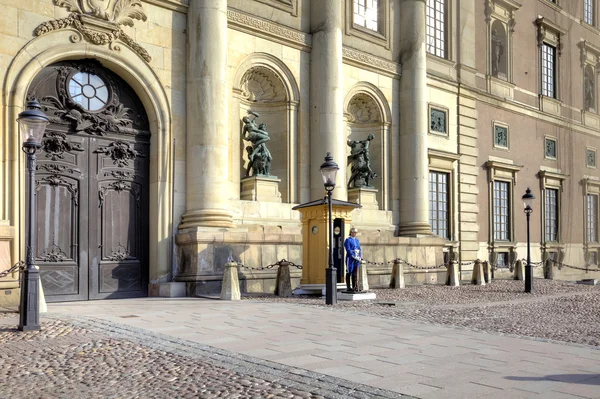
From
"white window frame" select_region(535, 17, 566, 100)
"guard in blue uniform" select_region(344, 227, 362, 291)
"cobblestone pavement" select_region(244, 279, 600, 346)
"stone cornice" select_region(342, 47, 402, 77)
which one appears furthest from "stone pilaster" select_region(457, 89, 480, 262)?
"guard in blue uniform" select_region(344, 227, 362, 291)

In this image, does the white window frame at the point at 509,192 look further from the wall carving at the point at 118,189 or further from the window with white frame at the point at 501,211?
the wall carving at the point at 118,189

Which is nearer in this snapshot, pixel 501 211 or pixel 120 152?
pixel 120 152

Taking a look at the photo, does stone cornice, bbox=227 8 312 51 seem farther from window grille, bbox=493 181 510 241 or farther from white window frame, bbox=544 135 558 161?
white window frame, bbox=544 135 558 161

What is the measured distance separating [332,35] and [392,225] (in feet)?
23.3

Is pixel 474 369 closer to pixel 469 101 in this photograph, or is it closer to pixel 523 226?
pixel 469 101

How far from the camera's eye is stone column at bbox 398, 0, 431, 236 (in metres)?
24.4

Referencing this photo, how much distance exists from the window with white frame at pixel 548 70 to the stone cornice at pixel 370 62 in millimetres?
12567

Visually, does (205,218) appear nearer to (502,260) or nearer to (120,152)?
(120,152)

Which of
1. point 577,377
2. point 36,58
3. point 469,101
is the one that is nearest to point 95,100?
point 36,58

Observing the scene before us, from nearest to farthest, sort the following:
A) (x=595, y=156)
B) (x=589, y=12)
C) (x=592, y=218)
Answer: (x=592, y=218)
(x=595, y=156)
(x=589, y=12)

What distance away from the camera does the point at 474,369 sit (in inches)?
288

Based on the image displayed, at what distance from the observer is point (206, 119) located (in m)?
17.7

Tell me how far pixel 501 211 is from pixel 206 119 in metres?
17.0

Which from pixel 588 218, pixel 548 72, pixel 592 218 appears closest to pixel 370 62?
pixel 548 72
